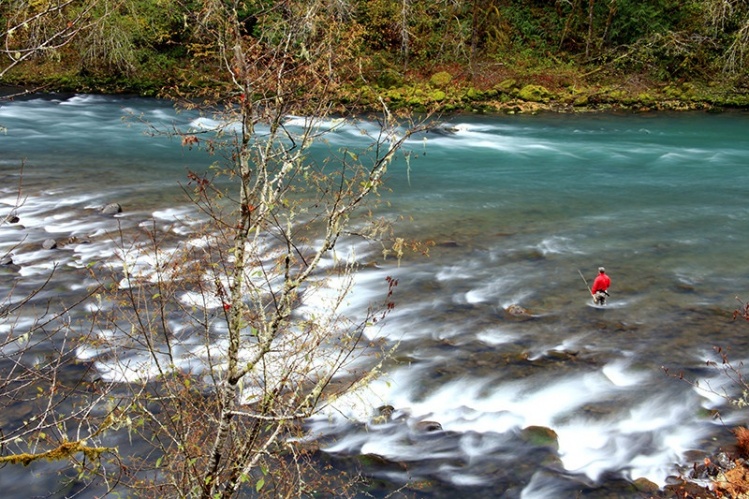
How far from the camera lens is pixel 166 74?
109 ft

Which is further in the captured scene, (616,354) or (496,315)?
(496,315)

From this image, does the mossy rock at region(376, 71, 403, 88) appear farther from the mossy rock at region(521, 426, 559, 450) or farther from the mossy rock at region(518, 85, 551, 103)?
the mossy rock at region(521, 426, 559, 450)

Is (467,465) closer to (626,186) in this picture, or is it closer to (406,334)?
(406,334)

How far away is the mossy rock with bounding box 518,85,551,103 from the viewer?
31312 millimetres

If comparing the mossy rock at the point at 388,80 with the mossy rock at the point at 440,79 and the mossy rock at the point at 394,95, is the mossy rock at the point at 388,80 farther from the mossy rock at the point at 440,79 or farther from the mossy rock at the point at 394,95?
the mossy rock at the point at 440,79

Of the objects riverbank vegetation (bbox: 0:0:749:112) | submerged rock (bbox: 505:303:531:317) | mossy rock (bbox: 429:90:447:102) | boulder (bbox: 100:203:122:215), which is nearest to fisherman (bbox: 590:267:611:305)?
submerged rock (bbox: 505:303:531:317)

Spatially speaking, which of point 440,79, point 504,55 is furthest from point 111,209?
point 504,55

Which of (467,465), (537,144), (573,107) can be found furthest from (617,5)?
(467,465)

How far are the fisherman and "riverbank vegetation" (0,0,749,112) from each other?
61.0 ft

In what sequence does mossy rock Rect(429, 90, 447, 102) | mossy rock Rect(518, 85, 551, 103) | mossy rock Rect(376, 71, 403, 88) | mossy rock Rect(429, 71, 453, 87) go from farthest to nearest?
mossy rock Rect(376, 71, 403, 88) → mossy rock Rect(429, 71, 453, 87) → mossy rock Rect(518, 85, 551, 103) → mossy rock Rect(429, 90, 447, 102)

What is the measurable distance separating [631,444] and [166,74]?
30.2 meters

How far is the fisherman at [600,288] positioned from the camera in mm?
11219

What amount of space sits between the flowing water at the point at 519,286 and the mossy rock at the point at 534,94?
724cm

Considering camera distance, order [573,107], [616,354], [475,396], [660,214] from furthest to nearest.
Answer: [573,107], [660,214], [616,354], [475,396]
